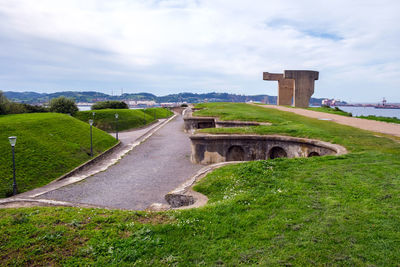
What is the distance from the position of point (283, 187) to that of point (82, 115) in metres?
46.3

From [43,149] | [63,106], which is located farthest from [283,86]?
[63,106]

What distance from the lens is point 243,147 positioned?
17609 millimetres

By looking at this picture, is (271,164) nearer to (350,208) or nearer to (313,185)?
(313,185)

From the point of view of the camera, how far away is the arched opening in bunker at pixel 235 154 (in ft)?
59.2

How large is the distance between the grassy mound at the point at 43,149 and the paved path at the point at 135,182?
106 inches

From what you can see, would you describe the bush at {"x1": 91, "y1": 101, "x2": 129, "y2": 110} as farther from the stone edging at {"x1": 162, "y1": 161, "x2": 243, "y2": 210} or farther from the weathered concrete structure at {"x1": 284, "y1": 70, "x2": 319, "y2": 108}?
the stone edging at {"x1": 162, "y1": 161, "x2": 243, "y2": 210}

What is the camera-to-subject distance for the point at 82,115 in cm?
4688

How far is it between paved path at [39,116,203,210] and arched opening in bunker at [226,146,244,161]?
2242 mm

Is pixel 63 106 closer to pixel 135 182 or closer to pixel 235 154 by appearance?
pixel 135 182

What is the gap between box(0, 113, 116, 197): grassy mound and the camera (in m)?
15.7

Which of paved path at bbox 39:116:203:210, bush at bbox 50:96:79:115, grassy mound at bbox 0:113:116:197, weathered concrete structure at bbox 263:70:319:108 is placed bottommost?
paved path at bbox 39:116:203:210

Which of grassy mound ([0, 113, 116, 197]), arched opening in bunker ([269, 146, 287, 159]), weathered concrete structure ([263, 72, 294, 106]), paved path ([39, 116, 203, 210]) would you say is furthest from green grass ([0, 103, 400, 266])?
weathered concrete structure ([263, 72, 294, 106])

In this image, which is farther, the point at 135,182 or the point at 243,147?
the point at 243,147

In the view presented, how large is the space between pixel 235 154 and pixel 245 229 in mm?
12601
